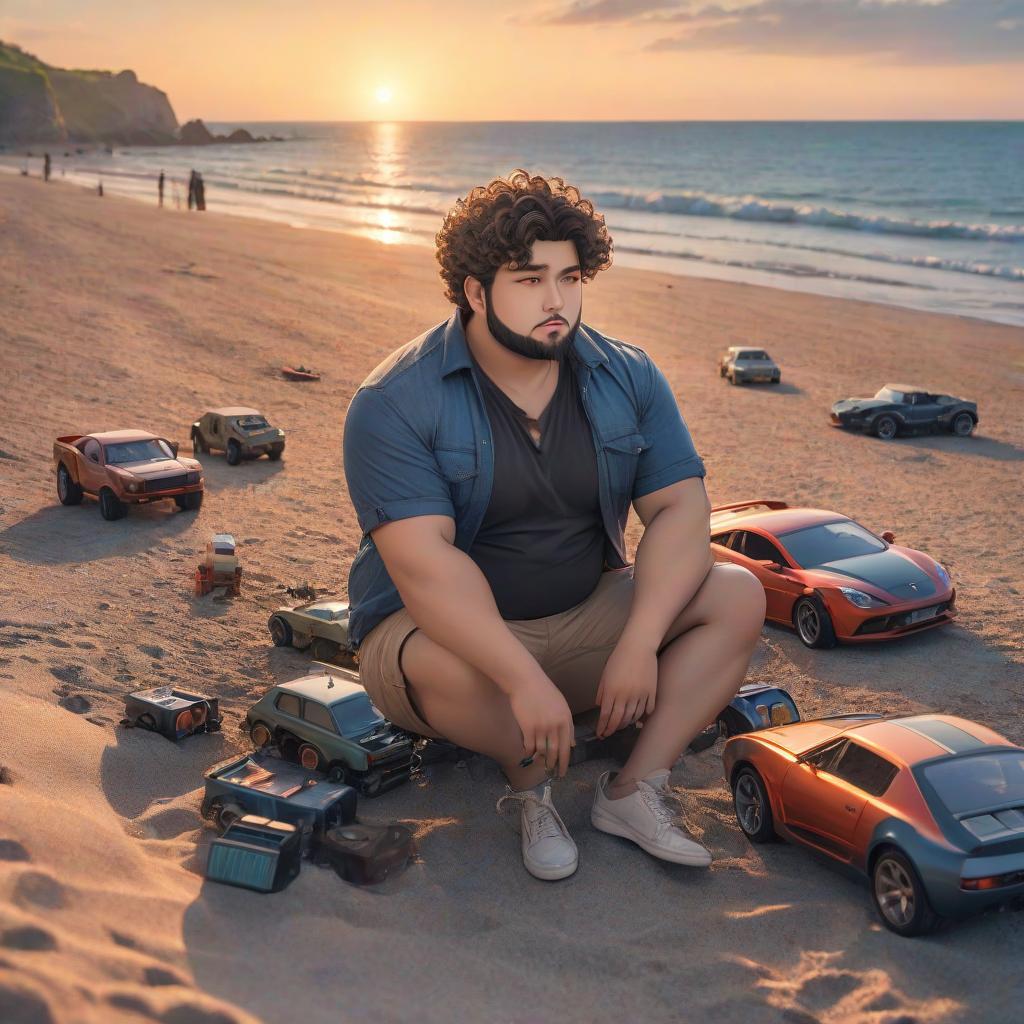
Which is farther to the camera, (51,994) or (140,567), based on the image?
(140,567)

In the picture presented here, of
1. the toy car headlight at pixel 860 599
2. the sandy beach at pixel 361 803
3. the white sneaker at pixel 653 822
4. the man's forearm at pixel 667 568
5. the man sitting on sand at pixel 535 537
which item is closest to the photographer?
the sandy beach at pixel 361 803

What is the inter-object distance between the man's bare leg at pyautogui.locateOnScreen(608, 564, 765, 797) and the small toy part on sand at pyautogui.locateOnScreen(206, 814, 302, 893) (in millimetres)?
1433

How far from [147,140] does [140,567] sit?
164622 millimetres

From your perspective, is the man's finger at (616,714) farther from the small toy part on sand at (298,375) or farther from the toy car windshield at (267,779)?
the small toy part on sand at (298,375)

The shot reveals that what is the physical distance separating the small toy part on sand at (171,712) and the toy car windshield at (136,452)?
5.64 m

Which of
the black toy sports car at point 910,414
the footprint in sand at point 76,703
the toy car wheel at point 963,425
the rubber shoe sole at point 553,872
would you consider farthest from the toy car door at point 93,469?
the toy car wheel at point 963,425

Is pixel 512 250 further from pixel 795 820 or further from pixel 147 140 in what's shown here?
pixel 147 140

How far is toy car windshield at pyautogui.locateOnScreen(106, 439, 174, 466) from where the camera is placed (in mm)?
11859

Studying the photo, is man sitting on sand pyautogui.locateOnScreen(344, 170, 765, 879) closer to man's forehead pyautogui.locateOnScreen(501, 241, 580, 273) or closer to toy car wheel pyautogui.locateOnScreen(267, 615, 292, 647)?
man's forehead pyautogui.locateOnScreen(501, 241, 580, 273)

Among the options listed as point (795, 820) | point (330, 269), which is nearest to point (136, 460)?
point (795, 820)

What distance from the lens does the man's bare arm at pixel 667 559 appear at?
4797 mm

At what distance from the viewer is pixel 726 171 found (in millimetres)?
105625

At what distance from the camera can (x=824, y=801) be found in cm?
527

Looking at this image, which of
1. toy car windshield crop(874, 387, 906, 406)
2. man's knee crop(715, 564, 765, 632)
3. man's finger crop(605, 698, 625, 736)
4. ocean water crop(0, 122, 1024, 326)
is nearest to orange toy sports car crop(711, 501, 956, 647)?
man's knee crop(715, 564, 765, 632)
